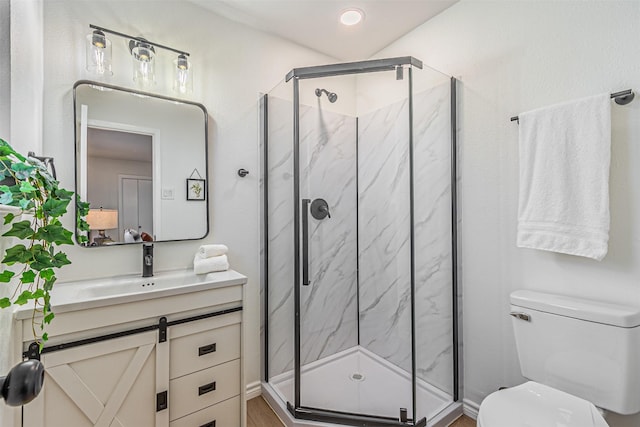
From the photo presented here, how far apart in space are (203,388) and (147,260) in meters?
0.72

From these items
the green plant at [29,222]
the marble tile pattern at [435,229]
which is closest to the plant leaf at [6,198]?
the green plant at [29,222]

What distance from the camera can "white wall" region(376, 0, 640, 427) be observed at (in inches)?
51.6

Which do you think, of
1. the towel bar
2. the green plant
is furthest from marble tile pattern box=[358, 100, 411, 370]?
the green plant

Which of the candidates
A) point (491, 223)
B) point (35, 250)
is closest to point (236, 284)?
point (35, 250)

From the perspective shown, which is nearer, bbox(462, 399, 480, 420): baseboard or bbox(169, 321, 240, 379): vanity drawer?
bbox(169, 321, 240, 379): vanity drawer

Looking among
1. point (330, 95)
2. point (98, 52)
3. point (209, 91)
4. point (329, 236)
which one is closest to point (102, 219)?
point (98, 52)

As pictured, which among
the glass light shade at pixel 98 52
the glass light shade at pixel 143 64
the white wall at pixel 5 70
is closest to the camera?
the white wall at pixel 5 70

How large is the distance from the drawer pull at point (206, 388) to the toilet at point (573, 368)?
47.0 inches

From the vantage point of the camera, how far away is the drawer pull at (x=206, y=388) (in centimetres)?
148

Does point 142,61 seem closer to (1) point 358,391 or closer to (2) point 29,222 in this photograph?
(2) point 29,222

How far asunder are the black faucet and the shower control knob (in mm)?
988

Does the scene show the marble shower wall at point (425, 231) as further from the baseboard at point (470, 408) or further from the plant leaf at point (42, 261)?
the plant leaf at point (42, 261)

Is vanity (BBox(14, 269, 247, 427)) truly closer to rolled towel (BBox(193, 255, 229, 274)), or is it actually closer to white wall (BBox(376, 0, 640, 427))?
rolled towel (BBox(193, 255, 229, 274))

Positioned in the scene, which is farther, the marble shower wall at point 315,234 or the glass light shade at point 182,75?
the marble shower wall at point 315,234
